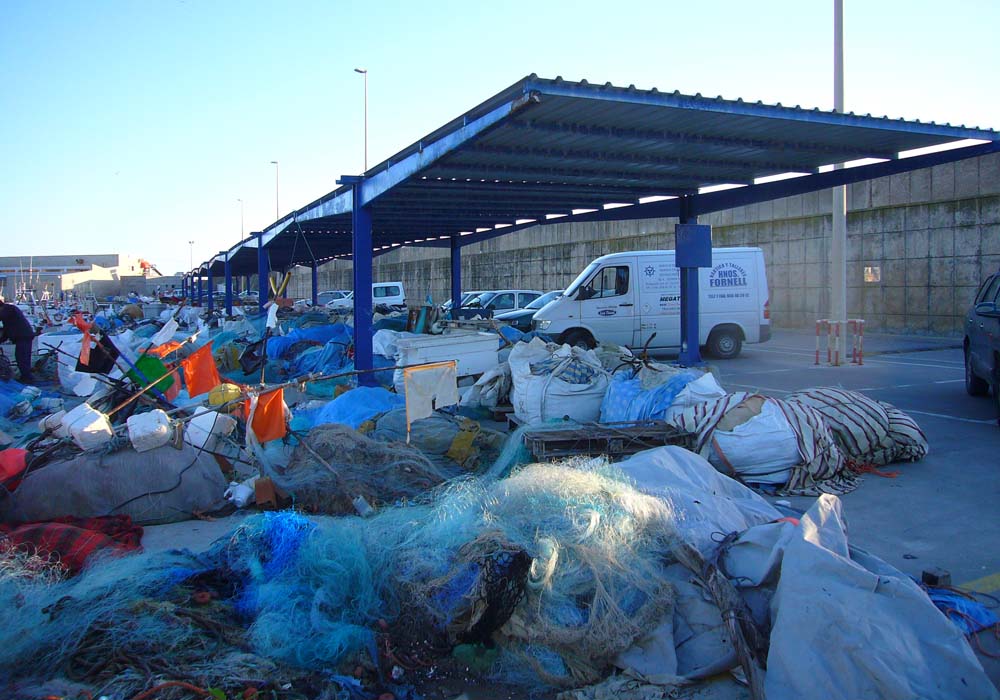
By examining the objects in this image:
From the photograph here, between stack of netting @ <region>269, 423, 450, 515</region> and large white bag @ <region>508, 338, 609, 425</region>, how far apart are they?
197 centimetres

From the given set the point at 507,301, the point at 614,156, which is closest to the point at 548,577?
the point at 614,156

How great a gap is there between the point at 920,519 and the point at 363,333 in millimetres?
7970

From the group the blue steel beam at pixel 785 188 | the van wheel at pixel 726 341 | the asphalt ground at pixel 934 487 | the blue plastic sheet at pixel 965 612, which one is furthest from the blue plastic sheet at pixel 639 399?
the van wheel at pixel 726 341

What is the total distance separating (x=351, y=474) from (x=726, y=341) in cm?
1221

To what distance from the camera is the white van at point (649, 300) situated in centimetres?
1546

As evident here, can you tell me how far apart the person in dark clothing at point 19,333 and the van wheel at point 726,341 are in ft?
46.8

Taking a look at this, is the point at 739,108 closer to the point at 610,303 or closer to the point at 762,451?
the point at 762,451

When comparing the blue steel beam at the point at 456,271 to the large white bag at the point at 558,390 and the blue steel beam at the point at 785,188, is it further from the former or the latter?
the large white bag at the point at 558,390

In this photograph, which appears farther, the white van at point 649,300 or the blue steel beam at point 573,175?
the white van at point 649,300

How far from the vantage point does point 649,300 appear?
15539mm

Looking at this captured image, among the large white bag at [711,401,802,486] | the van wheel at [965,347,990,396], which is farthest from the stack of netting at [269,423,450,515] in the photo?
the van wheel at [965,347,990,396]

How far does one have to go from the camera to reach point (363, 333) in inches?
436

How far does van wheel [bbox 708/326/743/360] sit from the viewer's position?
1596 centimetres

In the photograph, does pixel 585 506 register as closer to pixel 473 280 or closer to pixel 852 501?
pixel 852 501
